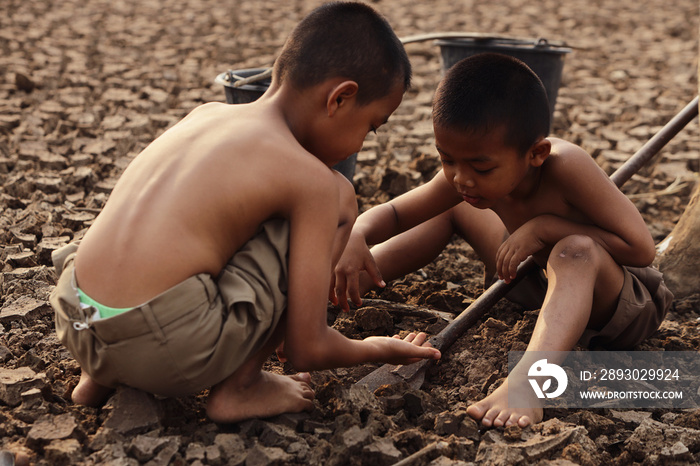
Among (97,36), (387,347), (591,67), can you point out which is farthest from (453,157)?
(97,36)

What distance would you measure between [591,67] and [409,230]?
11.8 ft

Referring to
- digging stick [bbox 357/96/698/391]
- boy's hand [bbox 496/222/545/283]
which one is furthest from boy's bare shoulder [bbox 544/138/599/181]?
digging stick [bbox 357/96/698/391]

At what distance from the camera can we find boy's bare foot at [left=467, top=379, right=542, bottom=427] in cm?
178

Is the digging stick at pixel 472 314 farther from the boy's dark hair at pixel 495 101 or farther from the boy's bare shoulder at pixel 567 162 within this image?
the boy's dark hair at pixel 495 101

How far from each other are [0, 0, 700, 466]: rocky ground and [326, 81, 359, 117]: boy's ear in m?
0.67

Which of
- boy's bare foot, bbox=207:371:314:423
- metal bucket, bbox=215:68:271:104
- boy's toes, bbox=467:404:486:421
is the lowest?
boy's toes, bbox=467:404:486:421

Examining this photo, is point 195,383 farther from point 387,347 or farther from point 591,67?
point 591,67

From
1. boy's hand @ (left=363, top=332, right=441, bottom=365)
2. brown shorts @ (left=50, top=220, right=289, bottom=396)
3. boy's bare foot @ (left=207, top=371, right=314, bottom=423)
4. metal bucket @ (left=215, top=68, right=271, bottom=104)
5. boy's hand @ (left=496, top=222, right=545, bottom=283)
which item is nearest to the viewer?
brown shorts @ (left=50, top=220, right=289, bottom=396)

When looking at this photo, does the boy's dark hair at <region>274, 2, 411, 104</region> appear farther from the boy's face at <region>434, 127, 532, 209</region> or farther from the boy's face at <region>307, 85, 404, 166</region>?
the boy's face at <region>434, 127, 532, 209</region>

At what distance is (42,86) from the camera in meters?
4.46

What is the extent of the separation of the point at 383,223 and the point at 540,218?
1.59 feet

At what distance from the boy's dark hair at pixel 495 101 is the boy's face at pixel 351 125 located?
18cm

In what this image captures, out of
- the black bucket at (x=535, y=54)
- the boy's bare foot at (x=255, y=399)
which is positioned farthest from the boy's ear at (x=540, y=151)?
the black bucket at (x=535, y=54)

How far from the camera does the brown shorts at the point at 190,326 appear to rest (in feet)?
5.25
